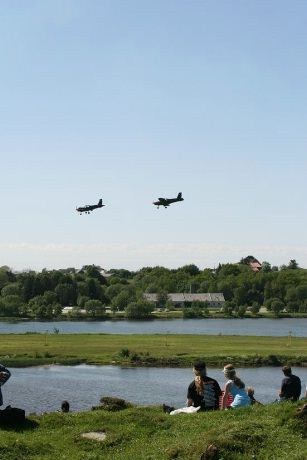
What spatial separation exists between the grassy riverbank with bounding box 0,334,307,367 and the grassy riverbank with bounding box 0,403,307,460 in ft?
179

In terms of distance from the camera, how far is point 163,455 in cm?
1425

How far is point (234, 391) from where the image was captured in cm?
1838

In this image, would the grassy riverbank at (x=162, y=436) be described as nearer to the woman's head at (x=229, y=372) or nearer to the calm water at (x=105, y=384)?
the woman's head at (x=229, y=372)

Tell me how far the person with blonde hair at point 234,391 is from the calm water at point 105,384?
2608 cm

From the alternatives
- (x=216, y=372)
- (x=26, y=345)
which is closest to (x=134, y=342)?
(x=26, y=345)

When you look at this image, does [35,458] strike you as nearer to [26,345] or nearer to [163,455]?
[163,455]

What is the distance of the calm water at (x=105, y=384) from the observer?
160ft

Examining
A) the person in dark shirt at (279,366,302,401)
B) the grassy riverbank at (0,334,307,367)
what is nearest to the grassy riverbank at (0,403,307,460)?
the person in dark shirt at (279,366,302,401)

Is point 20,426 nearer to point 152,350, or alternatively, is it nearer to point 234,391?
point 234,391

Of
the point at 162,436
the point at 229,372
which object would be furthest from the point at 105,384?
the point at 162,436

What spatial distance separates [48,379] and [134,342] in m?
31.0

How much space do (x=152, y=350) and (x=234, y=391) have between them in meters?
63.7

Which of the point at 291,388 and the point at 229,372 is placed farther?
the point at 291,388

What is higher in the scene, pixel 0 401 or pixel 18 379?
pixel 0 401
